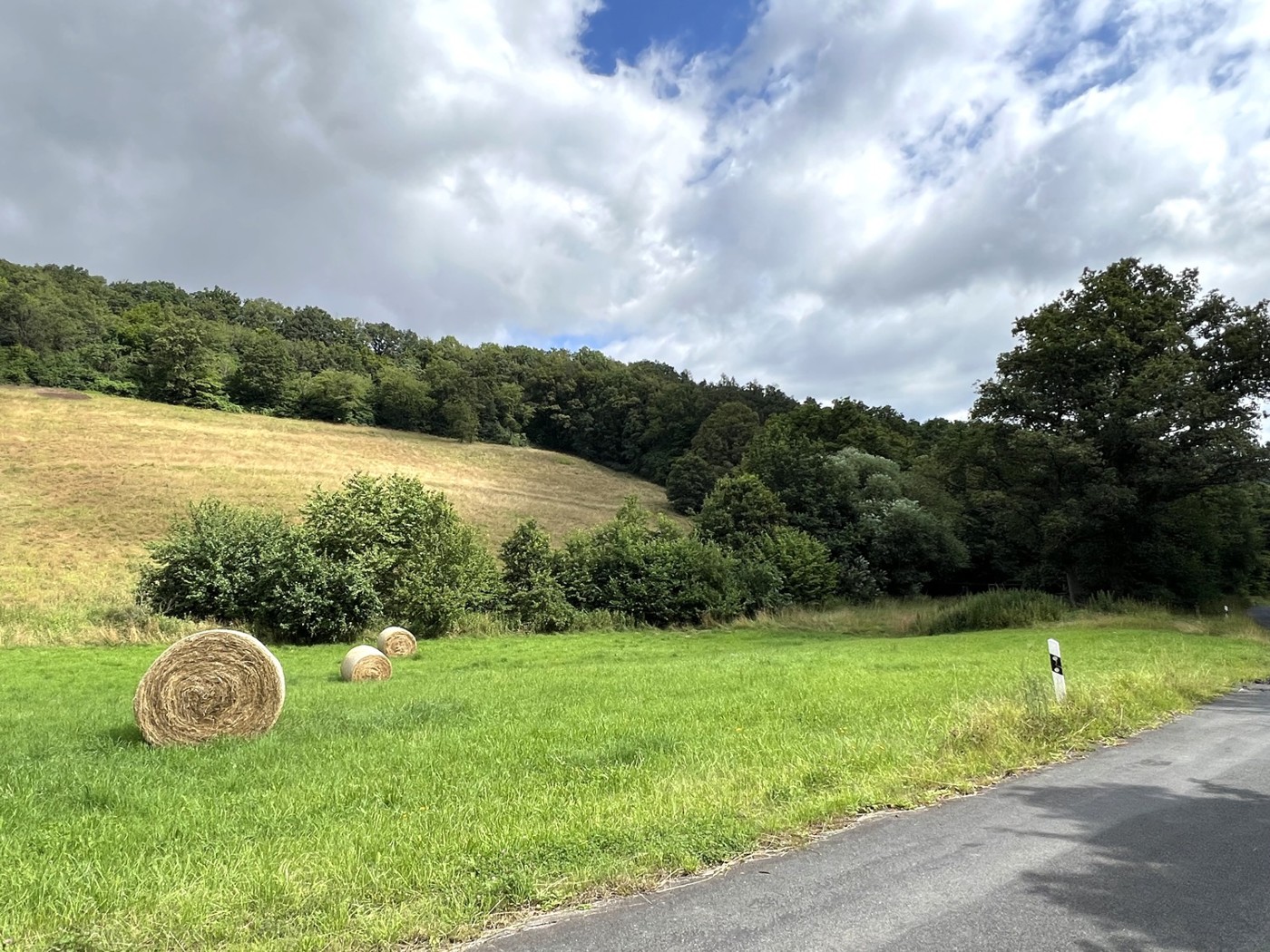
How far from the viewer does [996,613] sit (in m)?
32.5

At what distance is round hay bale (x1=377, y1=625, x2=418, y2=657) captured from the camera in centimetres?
2191

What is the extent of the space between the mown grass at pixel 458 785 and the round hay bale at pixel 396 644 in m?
6.94

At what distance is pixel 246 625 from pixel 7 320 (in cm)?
8695

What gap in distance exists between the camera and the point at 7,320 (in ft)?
275

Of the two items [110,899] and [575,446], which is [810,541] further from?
[575,446]

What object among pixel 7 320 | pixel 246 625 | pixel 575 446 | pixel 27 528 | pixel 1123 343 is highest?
pixel 7 320

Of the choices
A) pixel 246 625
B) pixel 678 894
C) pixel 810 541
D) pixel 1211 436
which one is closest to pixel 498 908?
pixel 678 894

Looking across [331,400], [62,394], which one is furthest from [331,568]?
[331,400]

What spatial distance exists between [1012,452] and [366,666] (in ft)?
108

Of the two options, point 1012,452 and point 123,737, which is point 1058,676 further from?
point 1012,452

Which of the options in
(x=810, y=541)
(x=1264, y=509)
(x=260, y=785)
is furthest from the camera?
(x=1264, y=509)

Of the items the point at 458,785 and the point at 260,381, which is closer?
the point at 458,785

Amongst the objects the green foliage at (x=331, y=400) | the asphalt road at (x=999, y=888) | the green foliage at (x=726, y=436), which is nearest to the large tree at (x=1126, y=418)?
the asphalt road at (x=999, y=888)

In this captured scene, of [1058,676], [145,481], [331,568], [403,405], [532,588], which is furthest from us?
[403,405]
